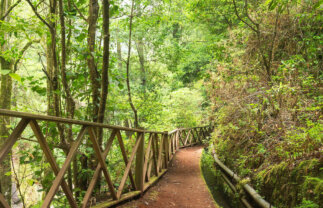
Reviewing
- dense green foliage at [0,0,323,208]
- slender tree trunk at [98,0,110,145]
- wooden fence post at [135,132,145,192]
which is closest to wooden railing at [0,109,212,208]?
wooden fence post at [135,132,145,192]

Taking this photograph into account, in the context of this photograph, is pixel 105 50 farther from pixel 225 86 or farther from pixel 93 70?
pixel 225 86

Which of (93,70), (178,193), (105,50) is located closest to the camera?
(105,50)

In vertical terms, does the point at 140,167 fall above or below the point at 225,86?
below

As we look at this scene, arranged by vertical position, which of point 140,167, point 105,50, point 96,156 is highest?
point 105,50

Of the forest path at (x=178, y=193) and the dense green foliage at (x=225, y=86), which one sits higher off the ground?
the dense green foliage at (x=225, y=86)

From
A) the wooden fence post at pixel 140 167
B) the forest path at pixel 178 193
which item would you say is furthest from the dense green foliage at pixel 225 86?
the forest path at pixel 178 193

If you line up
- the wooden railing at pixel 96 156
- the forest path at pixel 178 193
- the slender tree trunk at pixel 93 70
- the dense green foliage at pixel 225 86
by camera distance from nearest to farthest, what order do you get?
the wooden railing at pixel 96 156
the dense green foliage at pixel 225 86
the slender tree trunk at pixel 93 70
the forest path at pixel 178 193

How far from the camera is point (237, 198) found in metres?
4.39

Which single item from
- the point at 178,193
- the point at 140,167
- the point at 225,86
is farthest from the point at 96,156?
the point at 225,86

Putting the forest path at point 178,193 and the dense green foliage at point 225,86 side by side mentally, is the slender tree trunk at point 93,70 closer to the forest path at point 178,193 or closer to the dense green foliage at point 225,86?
the dense green foliage at point 225,86

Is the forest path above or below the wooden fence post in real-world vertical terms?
below

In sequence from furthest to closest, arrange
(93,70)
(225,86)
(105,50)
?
(225,86), (93,70), (105,50)

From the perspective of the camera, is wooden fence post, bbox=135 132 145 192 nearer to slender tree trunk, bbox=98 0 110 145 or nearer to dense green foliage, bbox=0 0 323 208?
dense green foliage, bbox=0 0 323 208

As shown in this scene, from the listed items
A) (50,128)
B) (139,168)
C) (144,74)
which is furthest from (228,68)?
(144,74)
